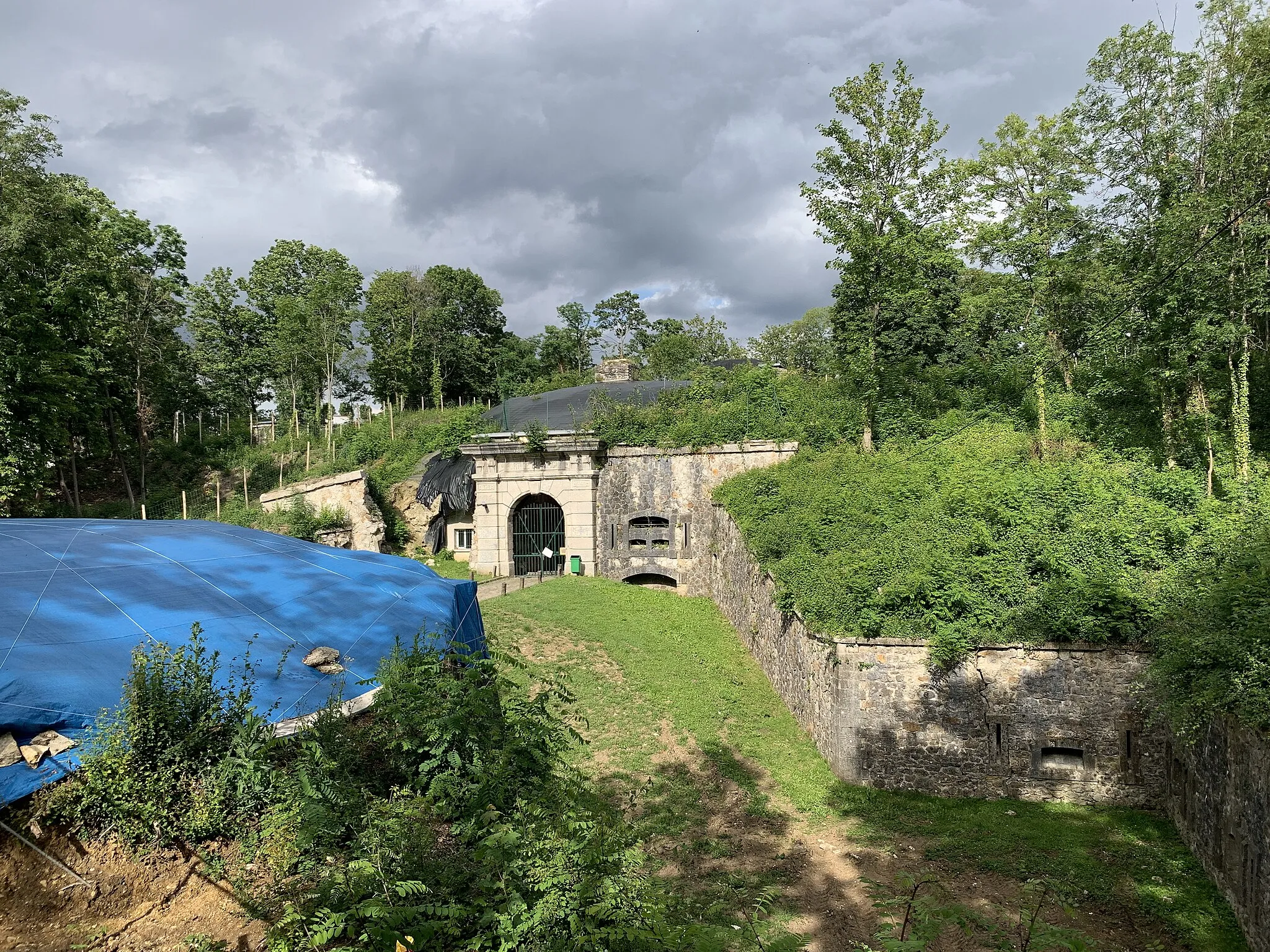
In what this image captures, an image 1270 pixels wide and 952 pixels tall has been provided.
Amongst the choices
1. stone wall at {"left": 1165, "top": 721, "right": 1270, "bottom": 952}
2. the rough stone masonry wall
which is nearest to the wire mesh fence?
the rough stone masonry wall

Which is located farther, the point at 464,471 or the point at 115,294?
the point at 115,294

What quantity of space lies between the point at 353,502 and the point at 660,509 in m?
10.3

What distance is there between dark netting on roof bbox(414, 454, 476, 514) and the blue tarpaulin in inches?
443

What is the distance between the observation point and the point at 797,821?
9.51m

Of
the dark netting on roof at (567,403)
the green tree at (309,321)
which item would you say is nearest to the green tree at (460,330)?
the green tree at (309,321)

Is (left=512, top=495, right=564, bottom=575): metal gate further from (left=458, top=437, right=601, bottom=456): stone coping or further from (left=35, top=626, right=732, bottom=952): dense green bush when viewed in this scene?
(left=35, top=626, right=732, bottom=952): dense green bush

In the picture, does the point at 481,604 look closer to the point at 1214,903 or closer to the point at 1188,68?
the point at 1214,903

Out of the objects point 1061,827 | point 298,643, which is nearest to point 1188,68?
point 1061,827

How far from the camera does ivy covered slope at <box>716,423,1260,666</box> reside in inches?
385

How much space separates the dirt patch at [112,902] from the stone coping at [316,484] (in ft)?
60.0

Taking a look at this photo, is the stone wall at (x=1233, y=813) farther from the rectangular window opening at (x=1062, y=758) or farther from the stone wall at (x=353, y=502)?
the stone wall at (x=353, y=502)

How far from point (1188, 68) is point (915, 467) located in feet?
28.5

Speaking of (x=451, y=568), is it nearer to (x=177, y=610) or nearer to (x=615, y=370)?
(x=615, y=370)

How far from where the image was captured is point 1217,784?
795 cm
